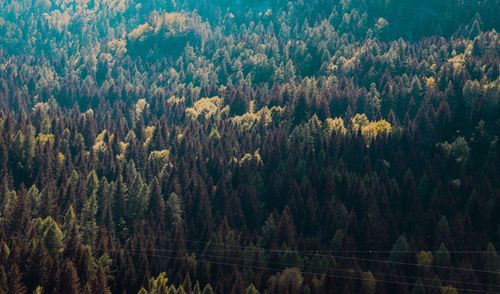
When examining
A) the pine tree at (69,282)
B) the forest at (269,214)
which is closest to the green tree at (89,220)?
the forest at (269,214)

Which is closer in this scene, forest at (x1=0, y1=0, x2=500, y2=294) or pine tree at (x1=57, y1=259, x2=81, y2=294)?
pine tree at (x1=57, y1=259, x2=81, y2=294)

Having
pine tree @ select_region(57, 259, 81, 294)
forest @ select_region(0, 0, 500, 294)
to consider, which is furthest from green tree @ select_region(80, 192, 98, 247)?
pine tree @ select_region(57, 259, 81, 294)

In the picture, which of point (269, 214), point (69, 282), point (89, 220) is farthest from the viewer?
point (269, 214)

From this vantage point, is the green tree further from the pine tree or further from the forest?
the pine tree

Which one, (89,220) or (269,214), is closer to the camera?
(89,220)

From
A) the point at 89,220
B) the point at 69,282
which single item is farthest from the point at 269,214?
the point at 69,282

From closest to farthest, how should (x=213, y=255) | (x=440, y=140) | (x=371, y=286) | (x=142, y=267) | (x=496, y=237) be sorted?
(x=371, y=286)
(x=142, y=267)
(x=213, y=255)
(x=496, y=237)
(x=440, y=140)

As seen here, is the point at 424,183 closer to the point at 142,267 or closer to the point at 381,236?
the point at 381,236

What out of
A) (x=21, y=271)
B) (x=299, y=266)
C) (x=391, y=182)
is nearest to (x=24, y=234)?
(x=21, y=271)

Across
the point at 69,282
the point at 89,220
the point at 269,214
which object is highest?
the point at 269,214

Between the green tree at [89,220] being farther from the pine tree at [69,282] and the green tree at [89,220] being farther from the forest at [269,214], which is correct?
the pine tree at [69,282]

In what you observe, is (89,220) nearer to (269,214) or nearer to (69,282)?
(269,214)
